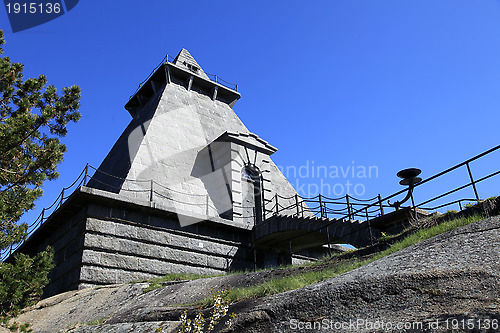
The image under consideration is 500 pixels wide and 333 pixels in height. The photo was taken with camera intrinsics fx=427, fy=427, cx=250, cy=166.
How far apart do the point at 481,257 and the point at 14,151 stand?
1033 cm

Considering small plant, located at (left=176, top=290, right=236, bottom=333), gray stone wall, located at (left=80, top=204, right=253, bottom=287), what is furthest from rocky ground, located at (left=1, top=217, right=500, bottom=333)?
gray stone wall, located at (left=80, top=204, right=253, bottom=287)

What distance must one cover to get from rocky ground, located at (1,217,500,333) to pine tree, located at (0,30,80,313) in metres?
3.11

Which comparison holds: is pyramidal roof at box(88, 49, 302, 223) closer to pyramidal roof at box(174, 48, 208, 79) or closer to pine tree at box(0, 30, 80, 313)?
pyramidal roof at box(174, 48, 208, 79)

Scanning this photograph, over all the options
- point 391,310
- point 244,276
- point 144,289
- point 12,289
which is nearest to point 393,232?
point 244,276

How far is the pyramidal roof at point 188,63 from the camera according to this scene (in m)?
26.1

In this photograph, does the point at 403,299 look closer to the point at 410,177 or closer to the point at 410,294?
the point at 410,294

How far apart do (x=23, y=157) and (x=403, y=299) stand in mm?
9589

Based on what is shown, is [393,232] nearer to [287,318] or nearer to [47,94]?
[287,318]

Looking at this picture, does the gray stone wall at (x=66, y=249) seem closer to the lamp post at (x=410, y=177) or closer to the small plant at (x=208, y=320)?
the small plant at (x=208, y=320)

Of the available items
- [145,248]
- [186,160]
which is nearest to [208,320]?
[145,248]

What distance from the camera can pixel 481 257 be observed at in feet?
18.6

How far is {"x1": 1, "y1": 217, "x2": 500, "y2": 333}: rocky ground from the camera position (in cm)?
469

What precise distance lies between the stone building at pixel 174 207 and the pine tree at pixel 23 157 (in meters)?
3.14

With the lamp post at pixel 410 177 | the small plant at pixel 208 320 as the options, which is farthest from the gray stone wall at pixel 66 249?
the lamp post at pixel 410 177
